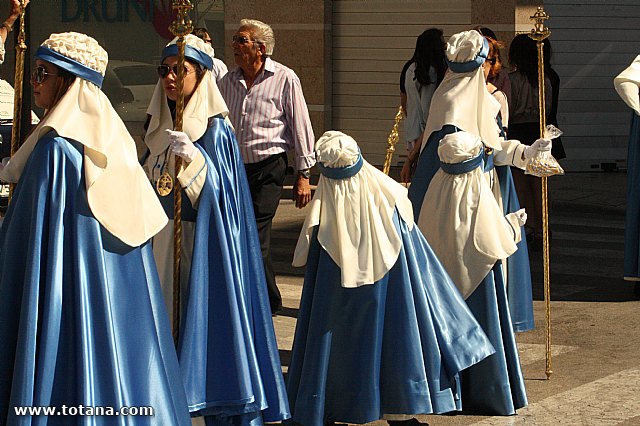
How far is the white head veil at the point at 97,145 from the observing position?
4.72m

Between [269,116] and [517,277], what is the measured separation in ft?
6.35

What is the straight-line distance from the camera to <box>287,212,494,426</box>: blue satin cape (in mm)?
6012

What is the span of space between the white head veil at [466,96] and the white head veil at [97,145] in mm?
2726

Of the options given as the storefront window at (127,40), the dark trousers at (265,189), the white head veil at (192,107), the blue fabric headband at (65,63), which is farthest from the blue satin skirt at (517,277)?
the storefront window at (127,40)

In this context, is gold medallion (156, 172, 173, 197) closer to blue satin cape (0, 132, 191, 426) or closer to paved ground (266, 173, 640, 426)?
blue satin cape (0, 132, 191, 426)

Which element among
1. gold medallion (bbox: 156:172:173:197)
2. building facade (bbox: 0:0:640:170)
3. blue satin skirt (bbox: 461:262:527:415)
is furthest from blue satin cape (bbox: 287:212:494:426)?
building facade (bbox: 0:0:640:170)

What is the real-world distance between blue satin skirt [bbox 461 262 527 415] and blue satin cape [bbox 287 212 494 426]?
40 cm

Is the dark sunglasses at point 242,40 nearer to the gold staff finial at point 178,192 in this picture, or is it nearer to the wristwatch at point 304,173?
the wristwatch at point 304,173

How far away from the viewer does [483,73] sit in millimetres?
7527

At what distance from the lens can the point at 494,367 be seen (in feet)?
21.6

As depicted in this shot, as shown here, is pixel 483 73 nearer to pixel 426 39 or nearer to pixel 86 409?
pixel 426 39

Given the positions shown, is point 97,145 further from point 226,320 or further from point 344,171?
point 344,171

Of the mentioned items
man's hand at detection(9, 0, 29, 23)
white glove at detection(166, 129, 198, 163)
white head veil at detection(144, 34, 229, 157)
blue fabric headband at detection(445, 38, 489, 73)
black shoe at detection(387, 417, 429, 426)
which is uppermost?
man's hand at detection(9, 0, 29, 23)

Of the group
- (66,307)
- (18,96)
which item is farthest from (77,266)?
(18,96)
